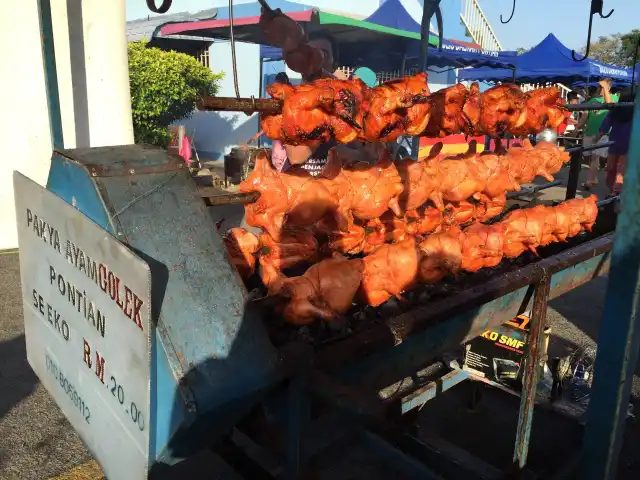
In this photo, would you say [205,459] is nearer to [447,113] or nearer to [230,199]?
[230,199]

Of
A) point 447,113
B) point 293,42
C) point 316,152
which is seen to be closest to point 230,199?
point 447,113

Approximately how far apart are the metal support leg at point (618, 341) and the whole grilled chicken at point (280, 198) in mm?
1223

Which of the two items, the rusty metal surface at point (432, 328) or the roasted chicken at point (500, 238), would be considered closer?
the rusty metal surface at point (432, 328)

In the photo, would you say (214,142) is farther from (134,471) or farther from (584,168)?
(134,471)

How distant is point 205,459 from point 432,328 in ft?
6.26

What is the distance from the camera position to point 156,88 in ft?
35.6

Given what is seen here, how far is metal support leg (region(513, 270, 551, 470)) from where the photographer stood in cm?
221

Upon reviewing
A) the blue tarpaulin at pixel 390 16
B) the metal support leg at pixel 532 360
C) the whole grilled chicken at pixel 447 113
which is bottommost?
the metal support leg at pixel 532 360

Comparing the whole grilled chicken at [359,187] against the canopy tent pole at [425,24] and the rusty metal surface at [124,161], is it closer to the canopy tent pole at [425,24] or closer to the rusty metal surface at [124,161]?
the rusty metal surface at [124,161]

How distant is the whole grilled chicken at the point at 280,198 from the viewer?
2254 millimetres

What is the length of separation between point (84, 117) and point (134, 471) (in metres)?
5.35

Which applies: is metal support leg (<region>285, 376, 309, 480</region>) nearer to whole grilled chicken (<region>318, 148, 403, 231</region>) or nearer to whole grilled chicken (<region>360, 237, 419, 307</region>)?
whole grilled chicken (<region>360, 237, 419, 307</region>)

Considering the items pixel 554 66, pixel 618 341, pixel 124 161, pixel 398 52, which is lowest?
pixel 618 341

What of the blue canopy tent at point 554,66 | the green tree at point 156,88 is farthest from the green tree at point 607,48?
the green tree at point 156,88
